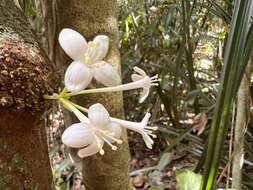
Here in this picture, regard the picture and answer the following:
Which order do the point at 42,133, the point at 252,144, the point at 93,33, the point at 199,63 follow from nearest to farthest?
the point at 42,133, the point at 93,33, the point at 252,144, the point at 199,63

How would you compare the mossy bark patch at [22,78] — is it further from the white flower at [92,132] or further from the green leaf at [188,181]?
the green leaf at [188,181]

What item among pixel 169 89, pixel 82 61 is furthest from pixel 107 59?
pixel 169 89

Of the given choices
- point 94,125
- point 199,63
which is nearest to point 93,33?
point 94,125

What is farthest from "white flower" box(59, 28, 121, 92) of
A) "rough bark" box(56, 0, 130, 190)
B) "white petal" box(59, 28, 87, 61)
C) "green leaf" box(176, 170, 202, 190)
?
"green leaf" box(176, 170, 202, 190)

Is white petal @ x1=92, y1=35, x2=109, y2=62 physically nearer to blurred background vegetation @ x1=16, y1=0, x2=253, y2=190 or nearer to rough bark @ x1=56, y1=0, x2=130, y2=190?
rough bark @ x1=56, y1=0, x2=130, y2=190

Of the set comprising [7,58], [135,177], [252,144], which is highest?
[7,58]

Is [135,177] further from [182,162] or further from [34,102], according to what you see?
[34,102]

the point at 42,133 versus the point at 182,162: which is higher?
the point at 42,133
